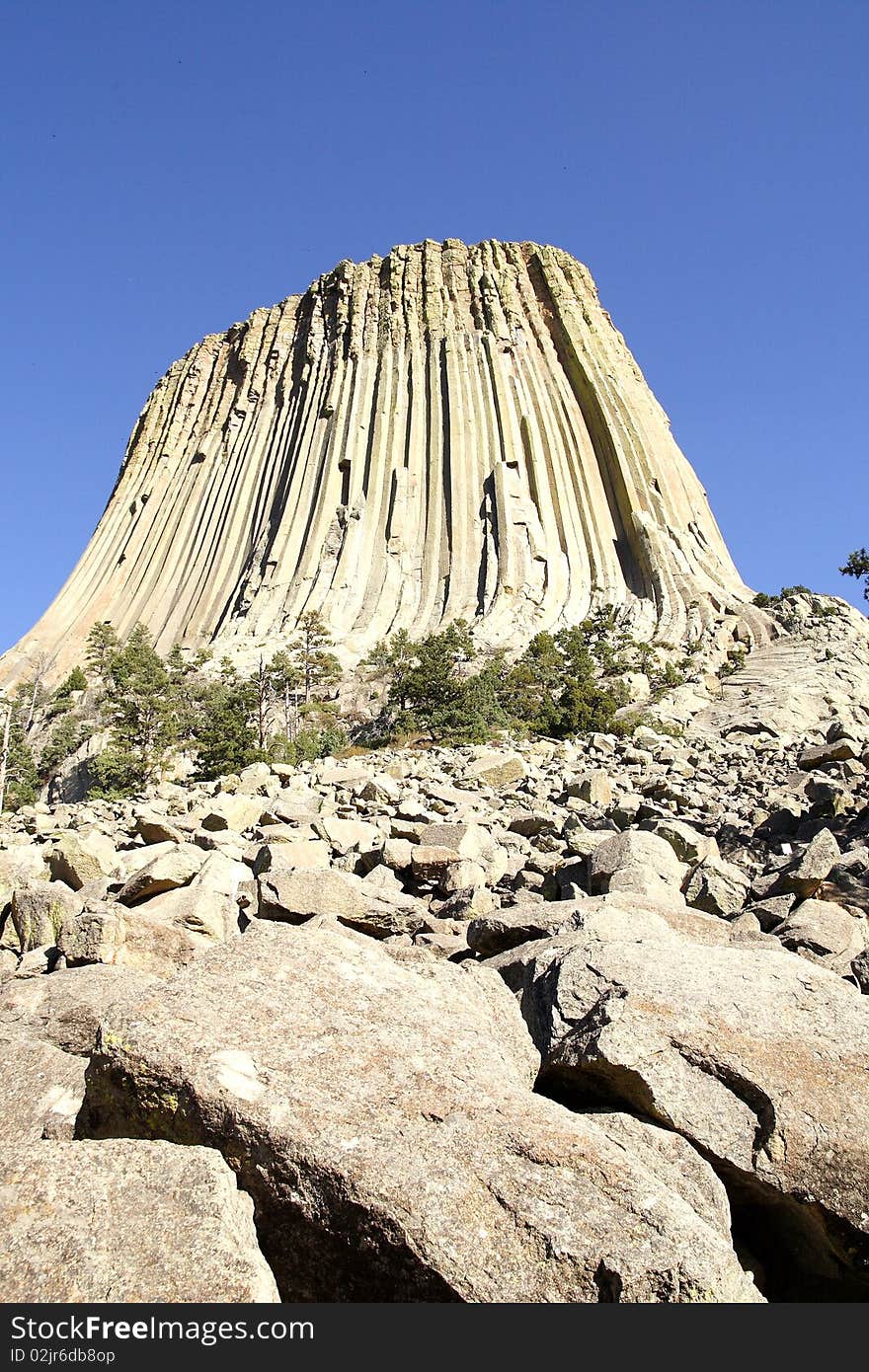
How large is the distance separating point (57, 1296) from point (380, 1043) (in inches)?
61.3

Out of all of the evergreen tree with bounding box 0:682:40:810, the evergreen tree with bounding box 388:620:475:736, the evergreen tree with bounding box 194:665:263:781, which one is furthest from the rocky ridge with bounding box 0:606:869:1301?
the evergreen tree with bounding box 0:682:40:810

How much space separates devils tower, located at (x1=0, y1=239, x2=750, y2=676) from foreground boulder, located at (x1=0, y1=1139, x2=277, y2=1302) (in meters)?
Result: 37.2

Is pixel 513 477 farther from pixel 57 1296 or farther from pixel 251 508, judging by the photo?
pixel 57 1296

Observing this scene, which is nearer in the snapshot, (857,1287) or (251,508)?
(857,1287)

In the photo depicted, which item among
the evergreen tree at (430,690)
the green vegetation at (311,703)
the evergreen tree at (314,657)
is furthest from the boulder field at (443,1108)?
the evergreen tree at (314,657)

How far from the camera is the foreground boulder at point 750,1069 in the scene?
3.43 m

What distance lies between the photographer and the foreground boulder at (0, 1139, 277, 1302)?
2.47 metres

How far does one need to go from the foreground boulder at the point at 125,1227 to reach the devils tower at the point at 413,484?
122ft

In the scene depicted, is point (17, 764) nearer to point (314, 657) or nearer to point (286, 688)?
point (286, 688)

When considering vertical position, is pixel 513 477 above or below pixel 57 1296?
above

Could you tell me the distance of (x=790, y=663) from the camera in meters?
30.8

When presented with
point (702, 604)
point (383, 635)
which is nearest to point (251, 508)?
point (383, 635)

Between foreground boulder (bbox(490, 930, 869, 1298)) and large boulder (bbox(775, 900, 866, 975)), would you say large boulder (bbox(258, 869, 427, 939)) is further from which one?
large boulder (bbox(775, 900, 866, 975))

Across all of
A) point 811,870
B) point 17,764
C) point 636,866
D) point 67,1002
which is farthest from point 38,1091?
point 17,764
